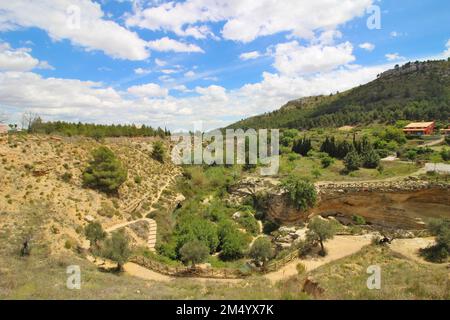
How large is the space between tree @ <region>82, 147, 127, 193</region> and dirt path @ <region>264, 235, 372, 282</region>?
17.0 metres

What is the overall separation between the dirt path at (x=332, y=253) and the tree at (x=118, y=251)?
27.9ft

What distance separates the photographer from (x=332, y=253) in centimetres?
2366

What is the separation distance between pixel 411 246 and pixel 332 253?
5306mm

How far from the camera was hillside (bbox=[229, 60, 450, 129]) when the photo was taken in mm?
76000

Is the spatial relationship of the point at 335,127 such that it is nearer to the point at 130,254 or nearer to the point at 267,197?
the point at 267,197

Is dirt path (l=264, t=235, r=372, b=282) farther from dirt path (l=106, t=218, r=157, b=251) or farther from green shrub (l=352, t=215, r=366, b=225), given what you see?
dirt path (l=106, t=218, r=157, b=251)

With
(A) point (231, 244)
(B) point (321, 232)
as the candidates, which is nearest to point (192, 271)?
(A) point (231, 244)

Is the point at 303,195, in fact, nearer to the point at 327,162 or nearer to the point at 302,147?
the point at 327,162

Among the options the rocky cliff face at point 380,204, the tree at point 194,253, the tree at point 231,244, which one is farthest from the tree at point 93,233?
the rocky cliff face at point 380,204

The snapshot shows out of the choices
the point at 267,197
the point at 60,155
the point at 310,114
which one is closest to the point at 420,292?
the point at 267,197

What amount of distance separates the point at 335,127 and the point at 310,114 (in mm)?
28053

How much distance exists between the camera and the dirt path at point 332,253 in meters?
20.5

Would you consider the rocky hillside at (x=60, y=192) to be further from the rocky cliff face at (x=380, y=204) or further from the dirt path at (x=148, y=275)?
the rocky cliff face at (x=380, y=204)

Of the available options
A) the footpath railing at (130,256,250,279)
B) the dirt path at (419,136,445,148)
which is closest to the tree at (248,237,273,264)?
the footpath railing at (130,256,250,279)
